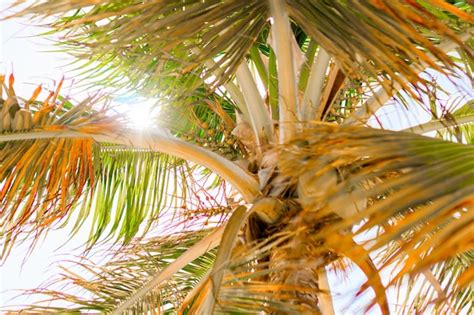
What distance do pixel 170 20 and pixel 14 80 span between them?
55 cm

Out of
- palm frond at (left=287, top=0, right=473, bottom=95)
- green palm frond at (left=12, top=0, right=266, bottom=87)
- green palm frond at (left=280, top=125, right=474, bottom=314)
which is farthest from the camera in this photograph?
green palm frond at (left=12, top=0, right=266, bottom=87)

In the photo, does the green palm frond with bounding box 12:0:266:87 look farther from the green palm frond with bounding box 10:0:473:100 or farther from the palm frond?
the palm frond

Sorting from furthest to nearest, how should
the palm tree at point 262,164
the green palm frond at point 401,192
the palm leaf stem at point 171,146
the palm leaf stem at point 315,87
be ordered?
the palm leaf stem at point 315,87 < the palm leaf stem at point 171,146 < the palm tree at point 262,164 < the green palm frond at point 401,192

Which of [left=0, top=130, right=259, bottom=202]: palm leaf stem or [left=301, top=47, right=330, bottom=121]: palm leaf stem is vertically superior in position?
[left=301, top=47, right=330, bottom=121]: palm leaf stem

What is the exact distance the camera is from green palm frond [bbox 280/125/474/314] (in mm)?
786

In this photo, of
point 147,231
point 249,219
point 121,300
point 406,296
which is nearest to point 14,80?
point 249,219

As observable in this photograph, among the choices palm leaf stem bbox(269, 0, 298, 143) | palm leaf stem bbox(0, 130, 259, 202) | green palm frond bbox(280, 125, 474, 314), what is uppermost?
palm leaf stem bbox(269, 0, 298, 143)

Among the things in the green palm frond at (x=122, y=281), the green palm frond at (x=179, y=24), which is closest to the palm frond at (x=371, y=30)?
the green palm frond at (x=179, y=24)

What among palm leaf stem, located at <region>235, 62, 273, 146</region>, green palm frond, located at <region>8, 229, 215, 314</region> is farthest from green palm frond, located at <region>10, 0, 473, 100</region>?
green palm frond, located at <region>8, 229, 215, 314</region>

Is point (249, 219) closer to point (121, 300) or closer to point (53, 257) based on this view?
point (121, 300)

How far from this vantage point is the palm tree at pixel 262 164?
90 centimetres

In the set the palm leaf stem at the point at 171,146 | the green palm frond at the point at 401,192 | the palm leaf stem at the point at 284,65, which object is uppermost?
the palm leaf stem at the point at 284,65

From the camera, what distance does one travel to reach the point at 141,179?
2848mm

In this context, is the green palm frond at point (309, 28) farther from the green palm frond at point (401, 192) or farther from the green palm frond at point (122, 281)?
the green palm frond at point (122, 281)
